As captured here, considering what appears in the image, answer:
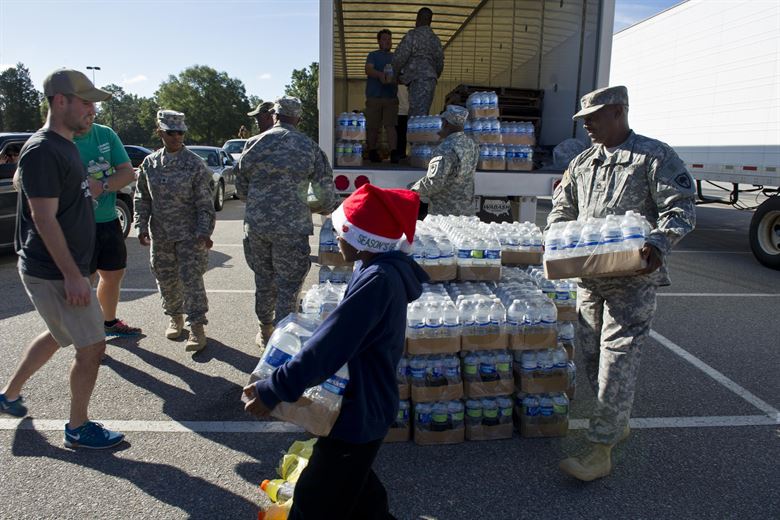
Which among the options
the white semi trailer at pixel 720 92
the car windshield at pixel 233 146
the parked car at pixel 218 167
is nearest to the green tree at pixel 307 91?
the car windshield at pixel 233 146

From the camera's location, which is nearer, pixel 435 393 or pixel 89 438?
pixel 89 438

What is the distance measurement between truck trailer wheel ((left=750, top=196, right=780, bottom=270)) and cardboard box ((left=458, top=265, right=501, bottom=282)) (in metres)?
6.64

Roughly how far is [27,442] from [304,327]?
2192 millimetres

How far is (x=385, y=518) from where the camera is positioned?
221cm

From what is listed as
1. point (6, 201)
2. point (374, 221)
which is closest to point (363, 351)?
point (374, 221)

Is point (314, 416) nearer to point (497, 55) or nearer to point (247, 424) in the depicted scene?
point (247, 424)

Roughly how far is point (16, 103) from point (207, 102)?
24495 millimetres

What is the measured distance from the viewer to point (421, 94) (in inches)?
277

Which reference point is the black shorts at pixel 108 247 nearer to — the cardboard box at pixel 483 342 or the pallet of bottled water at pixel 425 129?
the cardboard box at pixel 483 342

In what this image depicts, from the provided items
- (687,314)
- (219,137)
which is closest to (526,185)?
(687,314)

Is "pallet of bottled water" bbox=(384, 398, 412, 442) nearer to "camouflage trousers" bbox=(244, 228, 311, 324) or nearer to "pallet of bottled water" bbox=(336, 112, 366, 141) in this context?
"camouflage trousers" bbox=(244, 228, 311, 324)

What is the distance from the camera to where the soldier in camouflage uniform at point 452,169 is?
198 inches

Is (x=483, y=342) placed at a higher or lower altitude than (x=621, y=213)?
lower

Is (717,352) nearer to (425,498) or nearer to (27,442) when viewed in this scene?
(425,498)
